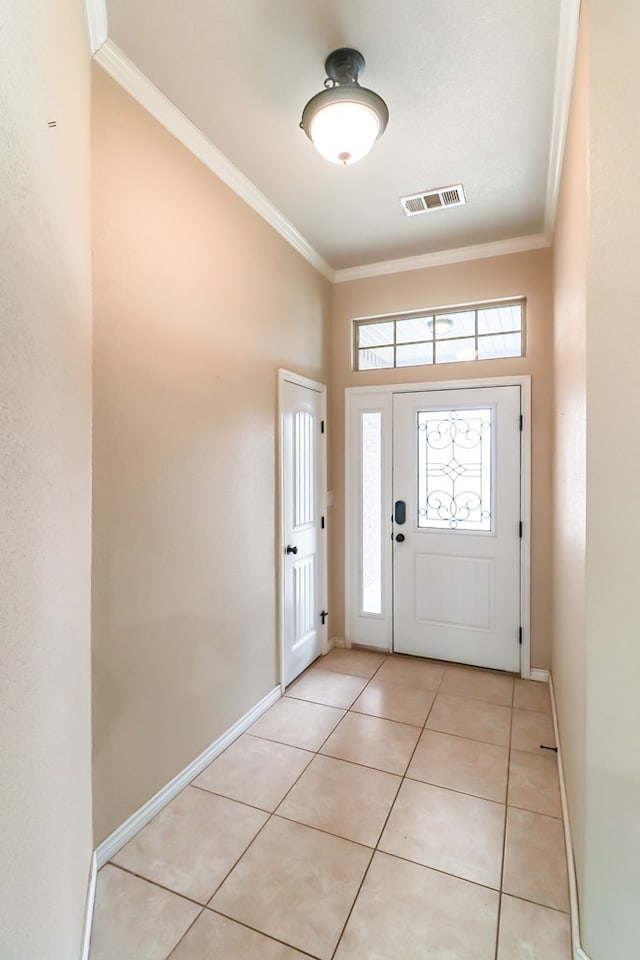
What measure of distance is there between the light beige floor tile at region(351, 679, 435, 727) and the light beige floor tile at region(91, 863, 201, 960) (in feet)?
4.73

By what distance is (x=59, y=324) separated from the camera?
1.19 m

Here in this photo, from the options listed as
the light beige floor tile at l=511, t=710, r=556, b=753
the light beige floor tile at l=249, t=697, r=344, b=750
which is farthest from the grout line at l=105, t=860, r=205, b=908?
the light beige floor tile at l=511, t=710, r=556, b=753

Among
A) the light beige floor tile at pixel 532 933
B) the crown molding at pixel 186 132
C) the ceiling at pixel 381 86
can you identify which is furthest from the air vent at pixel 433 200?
the light beige floor tile at pixel 532 933

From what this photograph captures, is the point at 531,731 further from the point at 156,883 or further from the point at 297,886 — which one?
the point at 156,883

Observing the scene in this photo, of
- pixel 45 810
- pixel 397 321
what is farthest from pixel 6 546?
pixel 397 321

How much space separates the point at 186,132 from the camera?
211 centimetres

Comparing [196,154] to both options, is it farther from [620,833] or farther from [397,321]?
[620,833]

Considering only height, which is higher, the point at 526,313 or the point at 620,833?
the point at 526,313

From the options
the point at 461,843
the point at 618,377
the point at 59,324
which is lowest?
the point at 461,843

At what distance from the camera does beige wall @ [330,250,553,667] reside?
3.15 meters

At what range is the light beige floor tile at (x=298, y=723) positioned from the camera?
8.25 feet

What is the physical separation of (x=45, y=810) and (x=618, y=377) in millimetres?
1809

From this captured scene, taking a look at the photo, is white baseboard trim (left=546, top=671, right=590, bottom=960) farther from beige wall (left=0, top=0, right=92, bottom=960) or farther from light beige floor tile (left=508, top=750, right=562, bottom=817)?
beige wall (left=0, top=0, right=92, bottom=960)

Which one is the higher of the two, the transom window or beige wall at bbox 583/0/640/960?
the transom window
